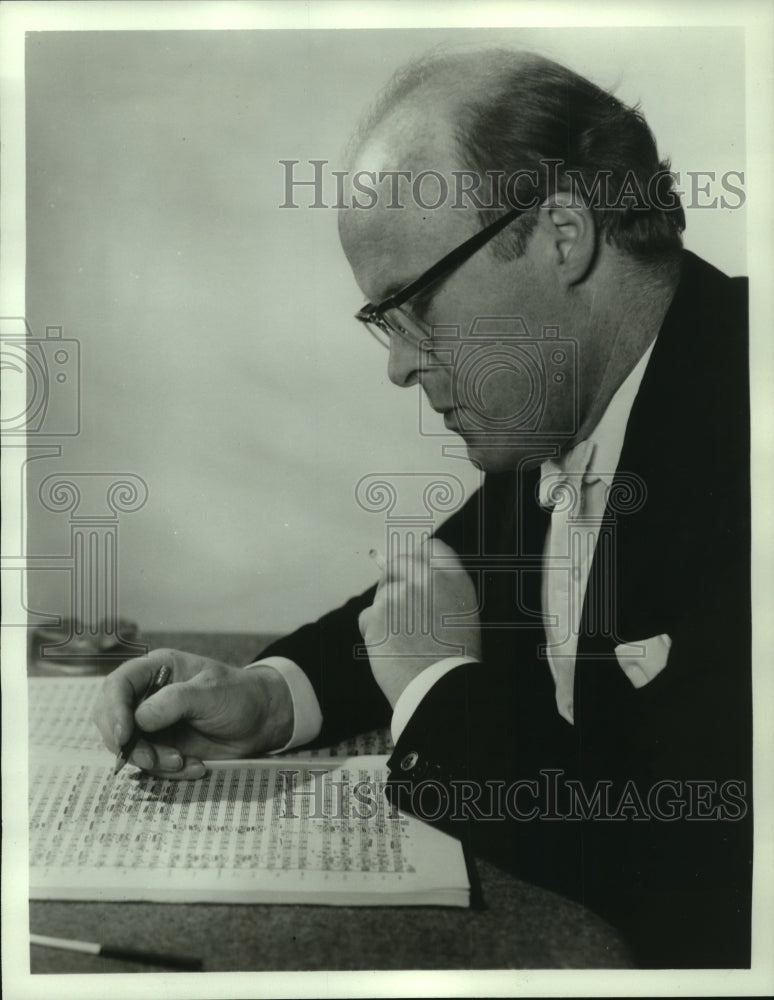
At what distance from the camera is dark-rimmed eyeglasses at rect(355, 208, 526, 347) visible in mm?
1539

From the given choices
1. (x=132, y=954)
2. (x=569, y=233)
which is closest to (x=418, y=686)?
(x=132, y=954)

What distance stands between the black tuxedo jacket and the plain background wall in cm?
12

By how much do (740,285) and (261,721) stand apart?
103 centimetres

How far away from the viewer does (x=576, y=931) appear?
1.52 m

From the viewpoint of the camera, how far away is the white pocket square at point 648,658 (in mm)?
1556

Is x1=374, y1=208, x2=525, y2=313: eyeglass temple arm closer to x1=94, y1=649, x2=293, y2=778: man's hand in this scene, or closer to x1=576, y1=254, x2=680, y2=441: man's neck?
x1=576, y1=254, x2=680, y2=441: man's neck

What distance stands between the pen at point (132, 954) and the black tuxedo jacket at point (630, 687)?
15.3 inches

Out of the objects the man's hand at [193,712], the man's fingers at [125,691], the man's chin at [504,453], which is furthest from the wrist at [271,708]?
the man's chin at [504,453]

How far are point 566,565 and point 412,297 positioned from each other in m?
0.48

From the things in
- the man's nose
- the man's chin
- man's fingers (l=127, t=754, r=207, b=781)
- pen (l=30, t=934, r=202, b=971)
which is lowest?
pen (l=30, t=934, r=202, b=971)

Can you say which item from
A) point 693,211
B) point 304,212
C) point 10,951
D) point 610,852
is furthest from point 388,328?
point 10,951

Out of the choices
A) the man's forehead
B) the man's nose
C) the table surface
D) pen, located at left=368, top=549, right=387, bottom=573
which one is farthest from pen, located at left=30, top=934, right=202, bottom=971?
the man's forehead

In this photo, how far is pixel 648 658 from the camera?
5.11ft

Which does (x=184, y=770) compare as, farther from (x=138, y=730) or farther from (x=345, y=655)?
(x=345, y=655)
